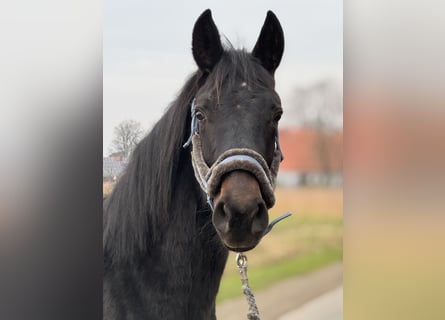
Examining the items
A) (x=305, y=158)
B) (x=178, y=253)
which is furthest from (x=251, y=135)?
(x=305, y=158)

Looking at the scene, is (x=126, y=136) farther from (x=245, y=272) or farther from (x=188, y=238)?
(x=245, y=272)

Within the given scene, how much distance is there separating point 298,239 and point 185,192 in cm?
82

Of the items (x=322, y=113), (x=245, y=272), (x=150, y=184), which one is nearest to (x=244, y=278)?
(x=245, y=272)

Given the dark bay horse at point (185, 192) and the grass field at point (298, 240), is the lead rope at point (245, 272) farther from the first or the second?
A: the grass field at point (298, 240)

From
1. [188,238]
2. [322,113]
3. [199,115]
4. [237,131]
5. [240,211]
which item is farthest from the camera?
[322,113]

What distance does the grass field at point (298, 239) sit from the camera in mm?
2258

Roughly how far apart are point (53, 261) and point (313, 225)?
4.00ft

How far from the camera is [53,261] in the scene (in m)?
1.80

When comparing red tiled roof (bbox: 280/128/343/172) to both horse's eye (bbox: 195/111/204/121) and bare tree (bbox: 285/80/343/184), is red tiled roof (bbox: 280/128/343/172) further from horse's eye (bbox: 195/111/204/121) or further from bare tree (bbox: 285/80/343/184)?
horse's eye (bbox: 195/111/204/121)

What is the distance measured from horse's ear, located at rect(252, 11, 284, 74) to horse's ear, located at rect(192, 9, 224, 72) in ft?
0.48

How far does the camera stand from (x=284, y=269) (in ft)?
7.50

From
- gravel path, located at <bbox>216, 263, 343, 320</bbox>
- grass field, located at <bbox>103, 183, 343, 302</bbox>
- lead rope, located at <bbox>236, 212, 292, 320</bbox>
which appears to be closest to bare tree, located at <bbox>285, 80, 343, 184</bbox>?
grass field, located at <bbox>103, 183, 343, 302</bbox>

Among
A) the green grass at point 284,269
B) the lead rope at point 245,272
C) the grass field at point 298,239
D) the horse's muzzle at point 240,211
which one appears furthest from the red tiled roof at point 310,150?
the horse's muzzle at point 240,211

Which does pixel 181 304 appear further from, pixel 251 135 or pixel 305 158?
pixel 305 158
